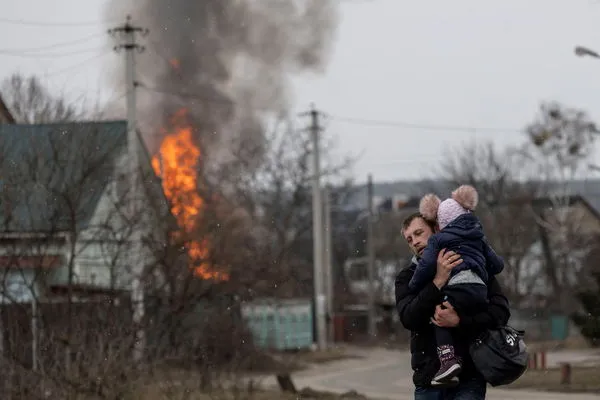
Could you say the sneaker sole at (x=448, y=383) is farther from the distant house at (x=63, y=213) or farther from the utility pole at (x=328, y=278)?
the utility pole at (x=328, y=278)

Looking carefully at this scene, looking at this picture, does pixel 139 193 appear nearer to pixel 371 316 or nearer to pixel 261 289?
pixel 261 289

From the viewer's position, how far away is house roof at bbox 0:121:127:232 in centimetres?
1625

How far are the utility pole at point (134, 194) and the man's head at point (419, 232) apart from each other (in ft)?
26.6

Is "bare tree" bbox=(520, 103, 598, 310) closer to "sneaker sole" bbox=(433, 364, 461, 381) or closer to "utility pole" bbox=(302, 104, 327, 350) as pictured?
"utility pole" bbox=(302, 104, 327, 350)

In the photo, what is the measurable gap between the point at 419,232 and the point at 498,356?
32.8 inches

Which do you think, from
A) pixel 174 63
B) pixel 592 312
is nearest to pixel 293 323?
pixel 174 63

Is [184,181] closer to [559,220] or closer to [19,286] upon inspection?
[19,286]

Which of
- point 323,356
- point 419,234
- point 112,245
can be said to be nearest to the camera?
point 419,234

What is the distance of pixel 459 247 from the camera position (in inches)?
216

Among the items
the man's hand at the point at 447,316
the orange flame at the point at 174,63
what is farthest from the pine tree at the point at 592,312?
the man's hand at the point at 447,316

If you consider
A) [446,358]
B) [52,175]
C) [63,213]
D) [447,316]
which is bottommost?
[446,358]

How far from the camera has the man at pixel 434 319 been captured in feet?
18.0

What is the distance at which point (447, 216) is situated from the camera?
560 centimetres

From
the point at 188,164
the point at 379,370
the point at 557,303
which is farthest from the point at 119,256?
the point at 557,303
